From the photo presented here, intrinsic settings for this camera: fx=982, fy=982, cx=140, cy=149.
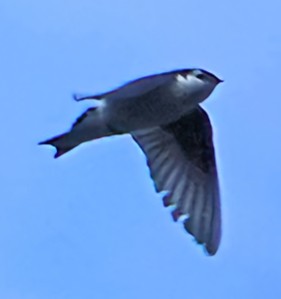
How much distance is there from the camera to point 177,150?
15.0 feet

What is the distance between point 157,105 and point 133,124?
17cm

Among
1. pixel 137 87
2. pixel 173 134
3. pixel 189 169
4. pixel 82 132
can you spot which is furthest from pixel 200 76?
pixel 189 169

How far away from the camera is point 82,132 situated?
3.47 meters

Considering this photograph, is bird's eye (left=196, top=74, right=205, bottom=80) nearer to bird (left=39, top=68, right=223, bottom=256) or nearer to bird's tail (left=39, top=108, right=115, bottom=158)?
bird (left=39, top=68, right=223, bottom=256)

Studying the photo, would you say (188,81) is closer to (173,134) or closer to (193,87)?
(193,87)

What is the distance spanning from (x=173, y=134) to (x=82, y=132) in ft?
3.54

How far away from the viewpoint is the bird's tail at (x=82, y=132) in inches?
135

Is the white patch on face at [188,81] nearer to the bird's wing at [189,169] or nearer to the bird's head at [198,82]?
the bird's head at [198,82]

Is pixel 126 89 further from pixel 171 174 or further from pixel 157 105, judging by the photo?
pixel 171 174

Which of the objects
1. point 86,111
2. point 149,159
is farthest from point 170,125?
point 86,111

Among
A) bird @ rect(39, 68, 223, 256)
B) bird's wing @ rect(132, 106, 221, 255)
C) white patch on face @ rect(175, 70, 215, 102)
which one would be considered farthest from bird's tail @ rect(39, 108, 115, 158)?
bird's wing @ rect(132, 106, 221, 255)

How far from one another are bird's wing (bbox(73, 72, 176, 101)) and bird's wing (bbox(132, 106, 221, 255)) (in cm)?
88

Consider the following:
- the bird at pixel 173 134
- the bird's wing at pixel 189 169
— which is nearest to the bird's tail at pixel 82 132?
the bird at pixel 173 134

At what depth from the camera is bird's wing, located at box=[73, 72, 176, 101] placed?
3.21 m
